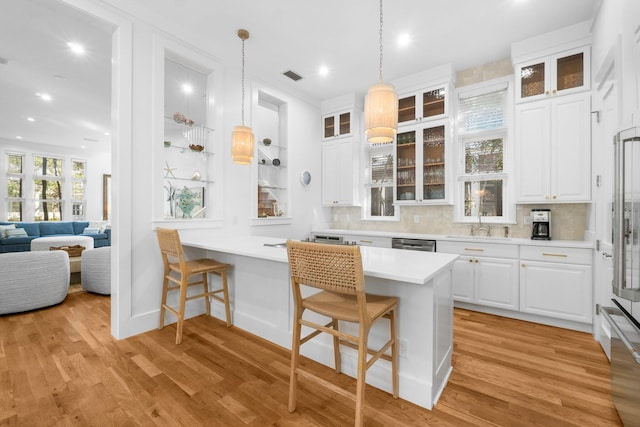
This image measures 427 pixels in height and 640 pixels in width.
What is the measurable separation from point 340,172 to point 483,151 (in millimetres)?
2111

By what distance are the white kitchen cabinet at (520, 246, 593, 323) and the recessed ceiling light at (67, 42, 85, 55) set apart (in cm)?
564

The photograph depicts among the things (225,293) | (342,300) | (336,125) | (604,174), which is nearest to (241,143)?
(225,293)

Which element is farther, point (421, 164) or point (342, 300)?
point (421, 164)

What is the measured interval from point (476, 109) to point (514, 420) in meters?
3.63

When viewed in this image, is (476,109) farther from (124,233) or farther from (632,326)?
(124,233)

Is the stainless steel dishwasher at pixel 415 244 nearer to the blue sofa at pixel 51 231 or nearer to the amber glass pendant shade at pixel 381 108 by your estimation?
the amber glass pendant shade at pixel 381 108

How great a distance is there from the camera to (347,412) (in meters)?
1.70

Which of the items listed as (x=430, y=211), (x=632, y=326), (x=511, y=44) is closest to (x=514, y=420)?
(x=632, y=326)

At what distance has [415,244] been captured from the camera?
3727 millimetres

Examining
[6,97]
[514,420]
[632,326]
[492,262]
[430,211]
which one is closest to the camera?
[632,326]

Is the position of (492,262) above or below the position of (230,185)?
below

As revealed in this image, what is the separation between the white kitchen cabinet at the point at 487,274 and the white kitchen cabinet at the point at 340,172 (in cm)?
182

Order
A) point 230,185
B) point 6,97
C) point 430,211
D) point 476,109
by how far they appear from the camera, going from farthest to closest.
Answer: point 6,97
point 430,211
point 476,109
point 230,185

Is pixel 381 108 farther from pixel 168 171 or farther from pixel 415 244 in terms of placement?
pixel 168 171
